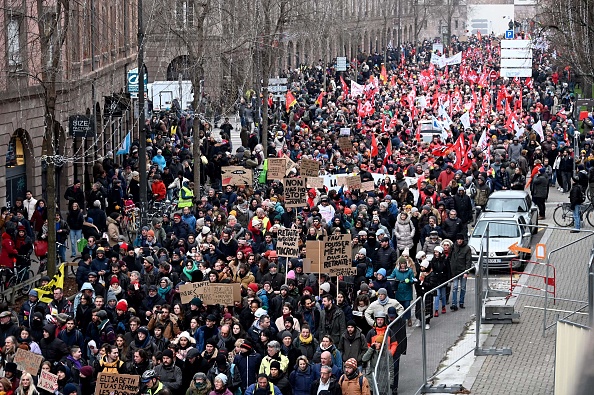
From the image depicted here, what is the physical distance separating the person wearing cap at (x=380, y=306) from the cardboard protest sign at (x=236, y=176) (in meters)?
10.5

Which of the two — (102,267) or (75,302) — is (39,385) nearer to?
(75,302)

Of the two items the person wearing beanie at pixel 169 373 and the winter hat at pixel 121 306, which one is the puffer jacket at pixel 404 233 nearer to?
the winter hat at pixel 121 306

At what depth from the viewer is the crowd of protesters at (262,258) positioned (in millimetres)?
15109

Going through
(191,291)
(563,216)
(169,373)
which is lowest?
(169,373)

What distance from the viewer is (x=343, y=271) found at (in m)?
18.9

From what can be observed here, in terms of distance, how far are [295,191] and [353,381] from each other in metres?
10.1

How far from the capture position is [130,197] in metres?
30.8

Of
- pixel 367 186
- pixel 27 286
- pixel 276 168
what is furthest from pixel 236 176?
pixel 27 286

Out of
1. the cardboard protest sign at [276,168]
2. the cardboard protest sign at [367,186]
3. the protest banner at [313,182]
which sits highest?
the cardboard protest sign at [276,168]

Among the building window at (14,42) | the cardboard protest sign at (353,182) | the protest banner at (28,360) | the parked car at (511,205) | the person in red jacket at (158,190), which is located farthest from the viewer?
the person in red jacket at (158,190)

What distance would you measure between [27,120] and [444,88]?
31.9 m

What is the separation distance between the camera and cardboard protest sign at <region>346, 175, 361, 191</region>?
27150 millimetres

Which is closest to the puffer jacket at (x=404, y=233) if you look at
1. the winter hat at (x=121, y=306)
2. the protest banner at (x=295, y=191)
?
the protest banner at (x=295, y=191)

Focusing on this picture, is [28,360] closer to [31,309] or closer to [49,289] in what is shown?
[31,309]
